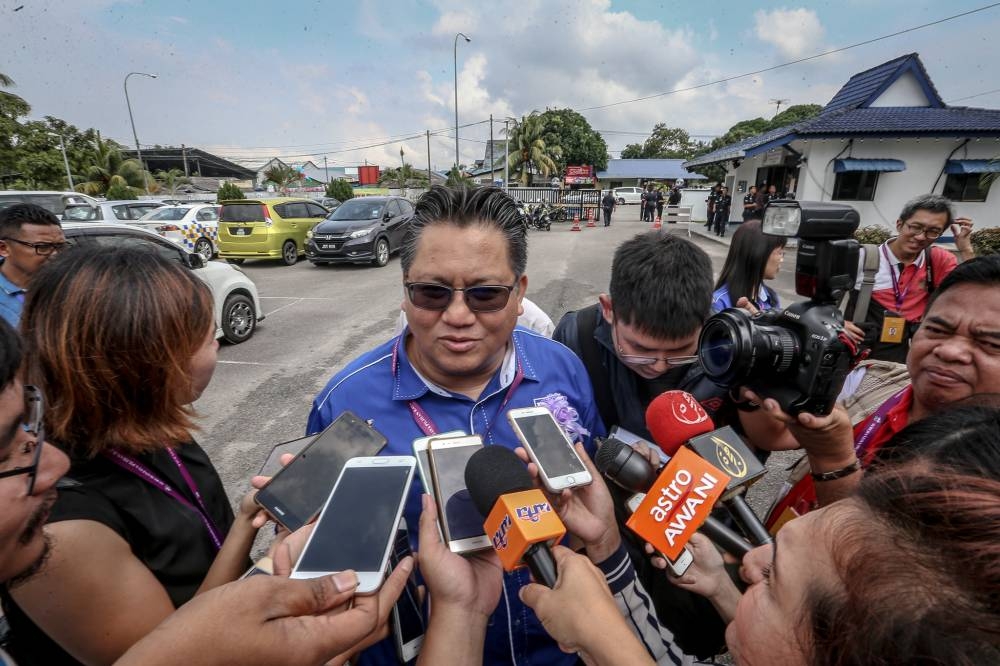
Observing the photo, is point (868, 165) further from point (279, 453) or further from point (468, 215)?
point (279, 453)

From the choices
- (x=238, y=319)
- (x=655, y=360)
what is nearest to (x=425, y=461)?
(x=655, y=360)

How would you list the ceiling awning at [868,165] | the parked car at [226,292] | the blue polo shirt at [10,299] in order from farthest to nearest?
the ceiling awning at [868,165], the parked car at [226,292], the blue polo shirt at [10,299]

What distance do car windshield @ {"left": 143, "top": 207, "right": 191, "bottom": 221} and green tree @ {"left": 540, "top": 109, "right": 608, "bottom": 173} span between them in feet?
103

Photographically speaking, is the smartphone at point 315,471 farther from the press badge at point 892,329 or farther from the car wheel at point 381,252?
the car wheel at point 381,252

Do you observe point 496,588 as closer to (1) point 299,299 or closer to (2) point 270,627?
(2) point 270,627

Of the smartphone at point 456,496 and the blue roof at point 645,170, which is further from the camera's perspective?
the blue roof at point 645,170

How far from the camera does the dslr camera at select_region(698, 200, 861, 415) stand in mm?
1342

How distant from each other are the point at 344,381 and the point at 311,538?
636 millimetres

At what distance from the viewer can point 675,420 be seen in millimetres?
1448

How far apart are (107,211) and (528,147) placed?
89.2 feet

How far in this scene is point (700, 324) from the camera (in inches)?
74.1

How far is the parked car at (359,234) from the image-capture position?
442 inches

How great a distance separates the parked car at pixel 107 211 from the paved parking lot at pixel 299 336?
3202 millimetres

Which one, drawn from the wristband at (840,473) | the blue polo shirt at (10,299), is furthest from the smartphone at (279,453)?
the blue polo shirt at (10,299)
